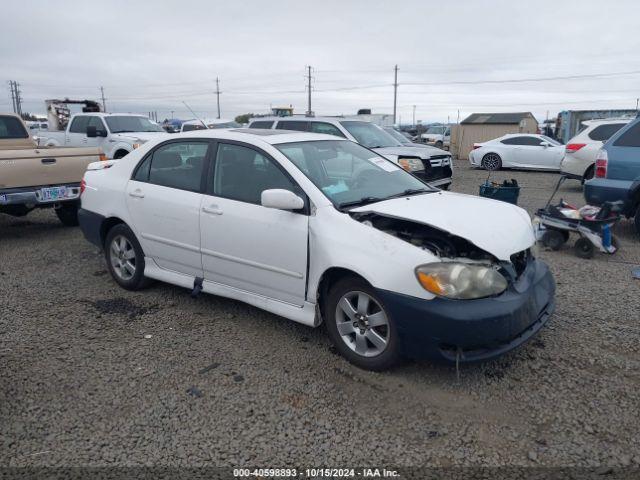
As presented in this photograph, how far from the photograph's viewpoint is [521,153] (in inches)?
681

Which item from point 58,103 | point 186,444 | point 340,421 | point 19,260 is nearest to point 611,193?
point 340,421

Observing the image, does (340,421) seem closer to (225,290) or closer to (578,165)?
(225,290)

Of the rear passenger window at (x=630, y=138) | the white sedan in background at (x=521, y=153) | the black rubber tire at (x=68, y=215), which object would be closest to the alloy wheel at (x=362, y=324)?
the rear passenger window at (x=630, y=138)

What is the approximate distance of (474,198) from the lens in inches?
166

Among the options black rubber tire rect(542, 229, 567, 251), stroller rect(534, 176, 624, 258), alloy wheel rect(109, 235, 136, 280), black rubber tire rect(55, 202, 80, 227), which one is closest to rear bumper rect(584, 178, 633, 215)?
stroller rect(534, 176, 624, 258)

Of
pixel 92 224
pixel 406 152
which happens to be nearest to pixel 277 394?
pixel 92 224

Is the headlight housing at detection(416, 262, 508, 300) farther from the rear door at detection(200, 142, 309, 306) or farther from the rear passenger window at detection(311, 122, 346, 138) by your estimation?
the rear passenger window at detection(311, 122, 346, 138)

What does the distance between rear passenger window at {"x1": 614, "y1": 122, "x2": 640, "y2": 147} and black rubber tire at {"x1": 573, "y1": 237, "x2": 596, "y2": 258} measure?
1.68 metres

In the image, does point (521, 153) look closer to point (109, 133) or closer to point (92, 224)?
point (109, 133)

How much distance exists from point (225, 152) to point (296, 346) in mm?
1719

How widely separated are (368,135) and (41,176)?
6251mm

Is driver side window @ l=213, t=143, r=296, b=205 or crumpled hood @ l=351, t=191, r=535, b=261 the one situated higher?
driver side window @ l=213, t=143, r=296, b=205

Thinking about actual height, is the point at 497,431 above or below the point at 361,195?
below

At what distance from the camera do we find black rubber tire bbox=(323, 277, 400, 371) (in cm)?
328
